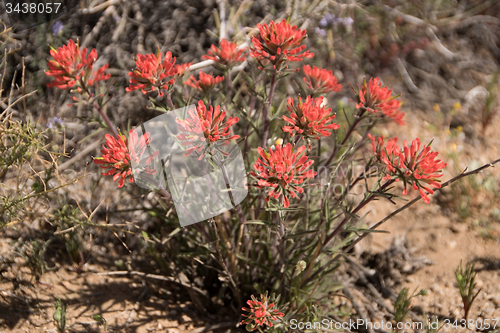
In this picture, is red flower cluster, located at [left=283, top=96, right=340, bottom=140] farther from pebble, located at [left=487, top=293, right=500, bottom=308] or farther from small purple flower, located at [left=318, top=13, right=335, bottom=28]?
A: small purple flower, located at [left=318, top=13, right=335, bottom=28]

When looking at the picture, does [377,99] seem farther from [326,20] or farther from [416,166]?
[326,20]

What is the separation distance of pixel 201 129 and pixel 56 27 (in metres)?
1.98

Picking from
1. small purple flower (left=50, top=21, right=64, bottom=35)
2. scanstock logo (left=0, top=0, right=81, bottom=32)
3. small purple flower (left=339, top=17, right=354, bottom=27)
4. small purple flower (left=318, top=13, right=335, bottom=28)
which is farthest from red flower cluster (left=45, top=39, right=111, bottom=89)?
small purple flower (left=339, top=17, right=354, bottom=27)

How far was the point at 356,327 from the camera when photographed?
1.90 metres

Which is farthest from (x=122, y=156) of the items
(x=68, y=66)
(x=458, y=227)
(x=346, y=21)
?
(x=346, y=21)

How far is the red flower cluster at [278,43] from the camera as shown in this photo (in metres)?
1.28

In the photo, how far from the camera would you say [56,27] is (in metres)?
2.56

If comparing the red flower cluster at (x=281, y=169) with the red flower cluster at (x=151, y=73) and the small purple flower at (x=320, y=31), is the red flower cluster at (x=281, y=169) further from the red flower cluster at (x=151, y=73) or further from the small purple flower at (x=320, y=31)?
the small purple flower at (x=320, y=31)

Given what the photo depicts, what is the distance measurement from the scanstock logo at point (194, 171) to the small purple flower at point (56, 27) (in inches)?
48.5

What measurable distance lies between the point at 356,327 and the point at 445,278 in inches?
24.5

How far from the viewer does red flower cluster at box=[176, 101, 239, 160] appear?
1164mm

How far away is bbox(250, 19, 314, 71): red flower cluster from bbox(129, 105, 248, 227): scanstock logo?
322 millimetres

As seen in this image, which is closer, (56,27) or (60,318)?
(60,318)

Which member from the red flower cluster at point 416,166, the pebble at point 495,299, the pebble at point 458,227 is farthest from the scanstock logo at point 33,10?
the pebble at point 495,299
